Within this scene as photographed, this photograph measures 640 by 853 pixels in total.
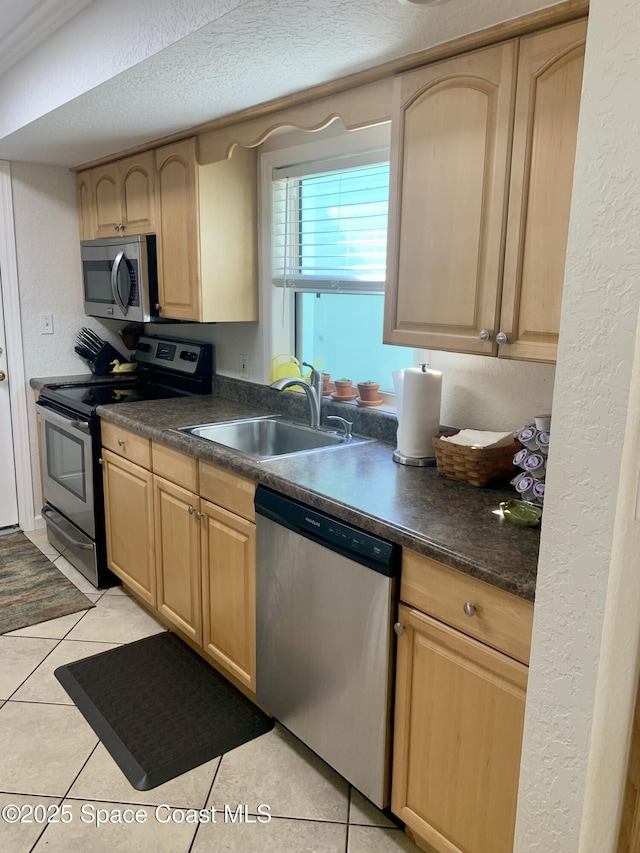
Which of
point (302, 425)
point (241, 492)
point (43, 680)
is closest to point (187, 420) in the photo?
point (302, 425)

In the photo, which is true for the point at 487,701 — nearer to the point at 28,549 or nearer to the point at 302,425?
the point at 302,425

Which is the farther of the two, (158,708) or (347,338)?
(347,338)

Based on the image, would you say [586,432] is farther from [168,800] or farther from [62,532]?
[62,532]

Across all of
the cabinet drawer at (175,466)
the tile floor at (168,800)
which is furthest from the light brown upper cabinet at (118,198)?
the tile floor at (168,800)

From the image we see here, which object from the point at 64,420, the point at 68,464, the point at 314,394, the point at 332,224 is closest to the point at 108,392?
the point at 64,420

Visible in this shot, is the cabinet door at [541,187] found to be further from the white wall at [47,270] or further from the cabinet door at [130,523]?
the white wall at [47,270]

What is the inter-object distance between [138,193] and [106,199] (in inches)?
15.2

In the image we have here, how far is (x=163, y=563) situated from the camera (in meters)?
2.68

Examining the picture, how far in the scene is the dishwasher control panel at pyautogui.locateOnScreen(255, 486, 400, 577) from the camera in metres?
1.61

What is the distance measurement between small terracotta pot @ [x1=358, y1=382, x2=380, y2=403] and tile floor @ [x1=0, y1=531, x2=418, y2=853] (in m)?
1.21

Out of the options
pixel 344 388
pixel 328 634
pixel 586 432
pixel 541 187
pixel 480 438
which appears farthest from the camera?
pixel 344 388

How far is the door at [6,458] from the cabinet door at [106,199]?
74 cm

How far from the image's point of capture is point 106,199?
11.3ft

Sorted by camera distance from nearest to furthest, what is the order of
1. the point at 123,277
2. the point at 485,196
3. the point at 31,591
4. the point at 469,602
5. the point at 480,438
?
the point at 469,602
the point at 485,196
the point at 480,438
the point at 31,591
the point at 123,277
